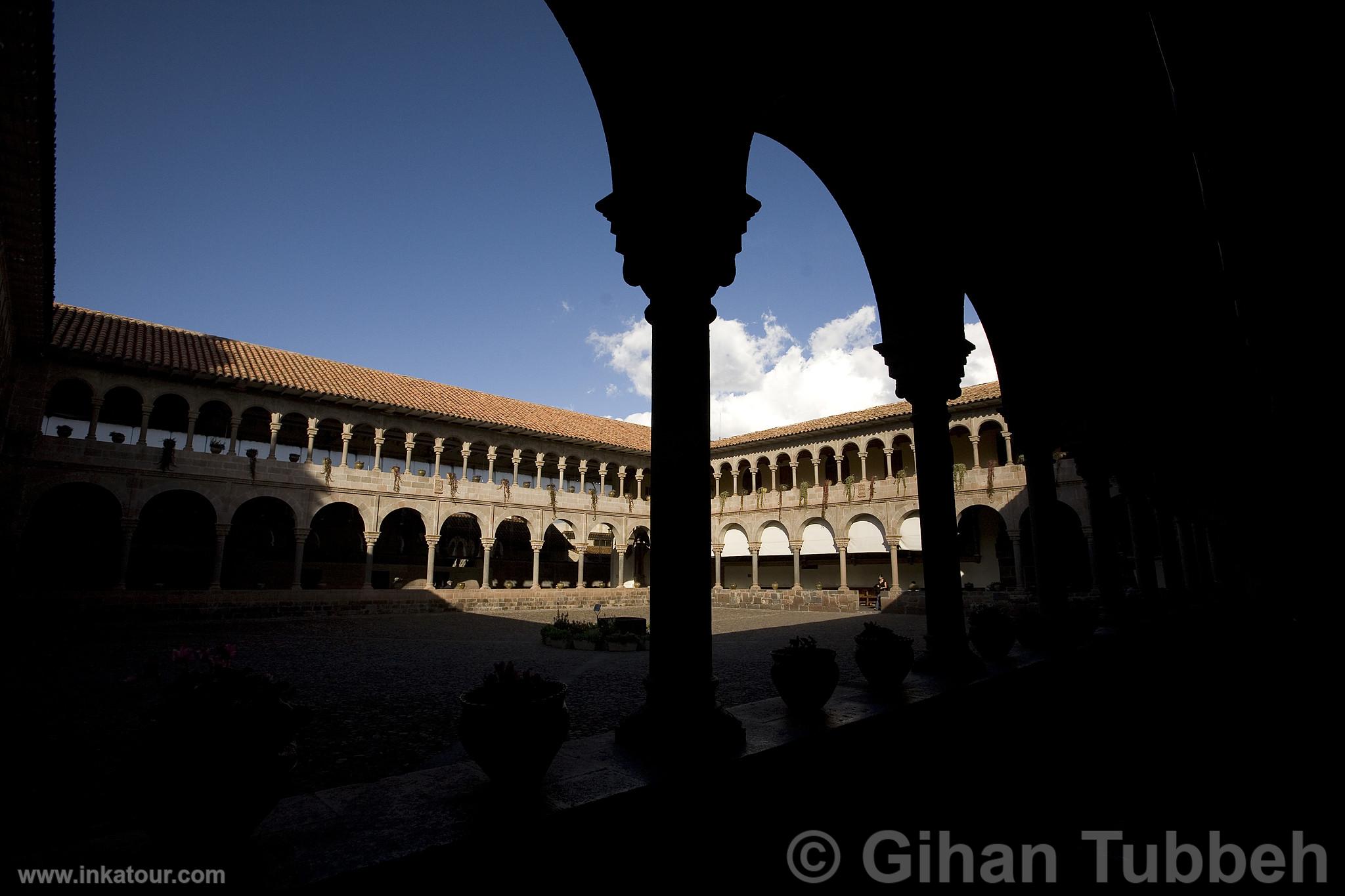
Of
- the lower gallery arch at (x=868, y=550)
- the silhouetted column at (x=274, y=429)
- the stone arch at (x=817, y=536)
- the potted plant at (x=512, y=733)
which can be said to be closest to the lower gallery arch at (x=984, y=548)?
the lower gallery arch at (x=868, y=550)

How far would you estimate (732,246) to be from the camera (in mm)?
3430

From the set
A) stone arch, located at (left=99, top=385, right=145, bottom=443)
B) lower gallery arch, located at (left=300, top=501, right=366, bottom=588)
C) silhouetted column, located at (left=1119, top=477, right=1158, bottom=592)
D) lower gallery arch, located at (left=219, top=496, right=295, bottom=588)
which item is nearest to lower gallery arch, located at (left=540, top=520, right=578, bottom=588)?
lower gallery arch, located at (left=300, top=501, right=366, bottom=588)

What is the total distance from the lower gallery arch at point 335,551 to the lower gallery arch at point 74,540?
5855 millimetres

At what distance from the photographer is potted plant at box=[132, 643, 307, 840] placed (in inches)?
66.7

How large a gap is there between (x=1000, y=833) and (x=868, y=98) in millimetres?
4821

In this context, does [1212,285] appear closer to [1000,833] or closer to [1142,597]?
[1142,597]

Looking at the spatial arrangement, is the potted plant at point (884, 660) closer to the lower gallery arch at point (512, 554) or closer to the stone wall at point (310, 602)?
the stone wall at point (310, 602)

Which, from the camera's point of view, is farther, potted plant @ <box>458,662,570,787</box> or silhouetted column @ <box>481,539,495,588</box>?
silhouetted column @ <box>481,539,495,588</box>

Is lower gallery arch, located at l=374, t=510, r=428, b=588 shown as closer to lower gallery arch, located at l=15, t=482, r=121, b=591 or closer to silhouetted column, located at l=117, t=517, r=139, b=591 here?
lower gallery arch, located at l=15, t=482, r=121, b=591

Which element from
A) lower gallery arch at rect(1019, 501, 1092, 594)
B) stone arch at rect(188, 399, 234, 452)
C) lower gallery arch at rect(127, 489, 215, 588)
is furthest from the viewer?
lower gallery arch at rect(127, 489, 215, 588)

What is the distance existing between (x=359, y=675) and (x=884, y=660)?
7.33 meters

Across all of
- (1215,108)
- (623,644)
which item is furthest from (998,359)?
(623,644)

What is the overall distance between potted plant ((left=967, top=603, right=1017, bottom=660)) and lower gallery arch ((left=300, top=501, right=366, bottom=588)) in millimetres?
24135

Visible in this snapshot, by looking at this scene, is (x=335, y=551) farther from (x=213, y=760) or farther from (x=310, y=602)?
(x=213, y=760)
